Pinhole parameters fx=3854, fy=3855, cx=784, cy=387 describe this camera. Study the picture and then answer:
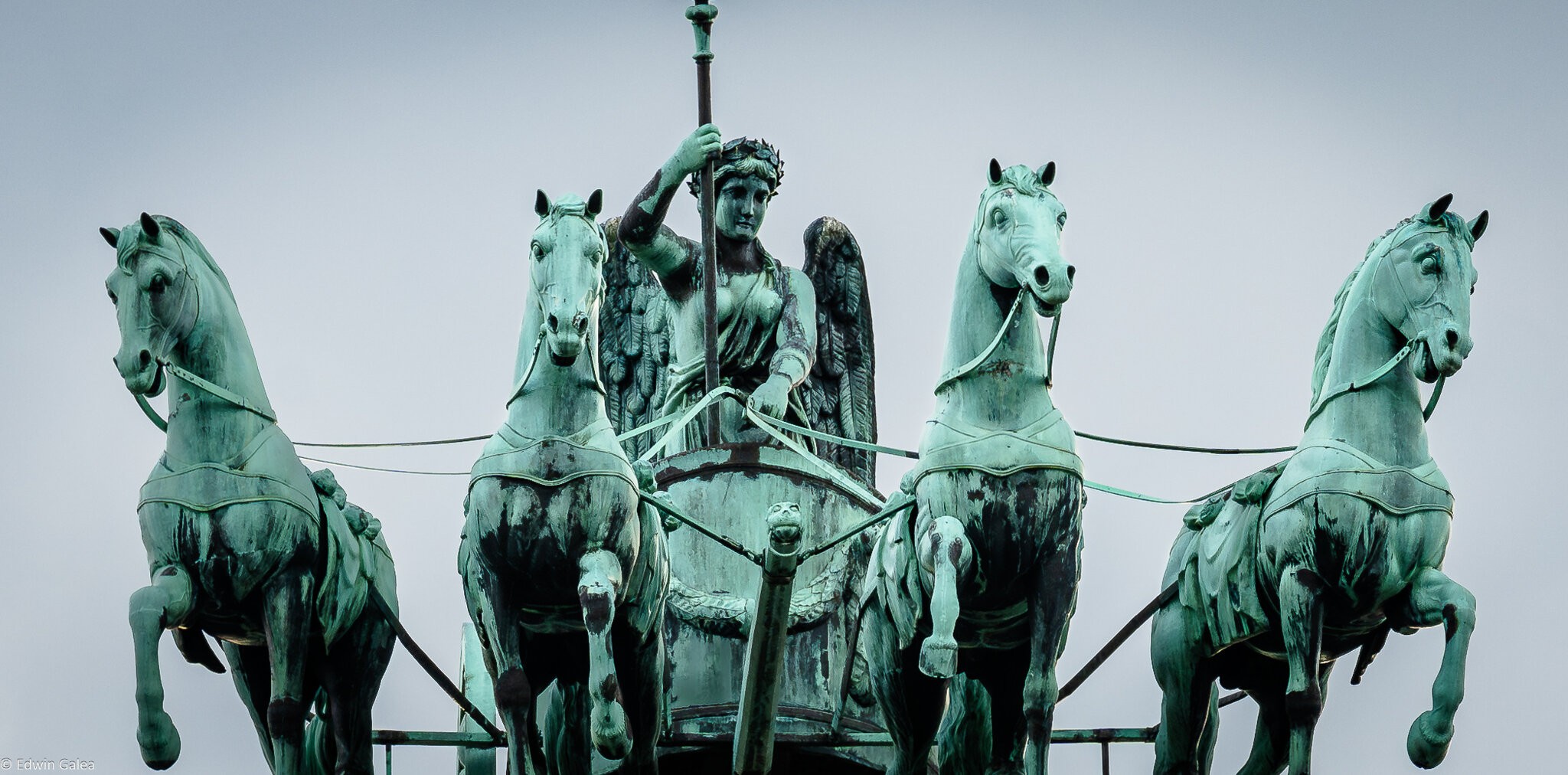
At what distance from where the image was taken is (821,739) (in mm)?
20219

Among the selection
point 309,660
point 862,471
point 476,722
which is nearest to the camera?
point 309,660

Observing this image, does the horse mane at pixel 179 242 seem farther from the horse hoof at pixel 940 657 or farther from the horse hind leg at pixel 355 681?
the horse hoof at pixel 940 657

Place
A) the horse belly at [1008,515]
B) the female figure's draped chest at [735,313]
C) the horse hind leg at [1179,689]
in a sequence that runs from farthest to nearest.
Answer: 1. the female figure's draped chest at [735,313]
2. the horse hind leg at [1179,689]
3. the horse belly at [1008,515]

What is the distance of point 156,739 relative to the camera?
17.9m

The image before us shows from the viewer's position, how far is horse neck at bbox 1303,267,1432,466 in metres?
18.4

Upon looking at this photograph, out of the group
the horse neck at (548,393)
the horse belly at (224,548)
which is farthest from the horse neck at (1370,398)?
the horse belly at (224,548)

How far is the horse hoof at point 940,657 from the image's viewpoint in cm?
1764

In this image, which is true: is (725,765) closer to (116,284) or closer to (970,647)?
(970,647)

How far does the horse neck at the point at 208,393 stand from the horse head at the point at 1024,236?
3.65m

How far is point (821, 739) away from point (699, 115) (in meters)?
3.62

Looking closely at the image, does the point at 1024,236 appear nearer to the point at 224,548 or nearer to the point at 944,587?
the point at 944,587

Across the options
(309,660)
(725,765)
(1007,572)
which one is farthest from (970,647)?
(309,660)

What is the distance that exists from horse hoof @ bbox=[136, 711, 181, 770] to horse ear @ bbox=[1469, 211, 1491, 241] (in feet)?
21.7

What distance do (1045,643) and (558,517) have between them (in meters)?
2.37
